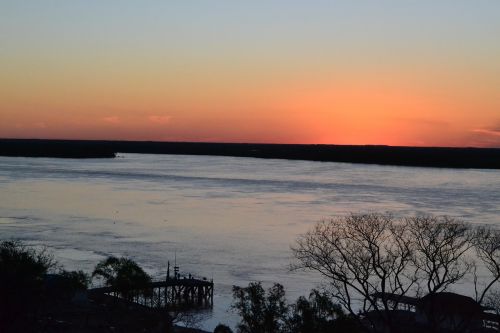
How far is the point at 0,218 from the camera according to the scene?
6894 cm

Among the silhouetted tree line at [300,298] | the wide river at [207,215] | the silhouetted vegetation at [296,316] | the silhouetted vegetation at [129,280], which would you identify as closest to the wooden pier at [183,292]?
the wide river at [207,215]

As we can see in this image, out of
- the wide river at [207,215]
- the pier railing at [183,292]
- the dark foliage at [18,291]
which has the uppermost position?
the dark foliage at [18,291]

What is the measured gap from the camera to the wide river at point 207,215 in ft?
158

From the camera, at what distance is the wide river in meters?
48.1

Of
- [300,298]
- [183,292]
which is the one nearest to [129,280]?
[183,292]

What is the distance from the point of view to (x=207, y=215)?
7588 cm

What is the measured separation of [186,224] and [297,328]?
4551 cm

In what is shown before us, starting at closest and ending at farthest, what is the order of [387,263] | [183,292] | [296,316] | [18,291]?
[296,316], [18,291], [387,263], [183,292]

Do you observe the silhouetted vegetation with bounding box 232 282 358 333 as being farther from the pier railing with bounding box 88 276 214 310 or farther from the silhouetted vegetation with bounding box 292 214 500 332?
the pier railing with bounding box 88 276 214 310

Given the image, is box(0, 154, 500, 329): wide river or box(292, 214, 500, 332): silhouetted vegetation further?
box(0, 154, 500, 329): wide river

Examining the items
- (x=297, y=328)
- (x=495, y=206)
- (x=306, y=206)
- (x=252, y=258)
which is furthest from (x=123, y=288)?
(x=495, y=206)

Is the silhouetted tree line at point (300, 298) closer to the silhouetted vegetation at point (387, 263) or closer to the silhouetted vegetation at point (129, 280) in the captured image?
the silhouetted vegetation at point (129, 280)

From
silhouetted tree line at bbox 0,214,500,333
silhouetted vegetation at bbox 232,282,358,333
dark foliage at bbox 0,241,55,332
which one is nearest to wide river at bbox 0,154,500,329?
silhouetted tree line at bbox 0,214,500,333

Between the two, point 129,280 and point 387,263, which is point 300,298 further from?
point 129,280
